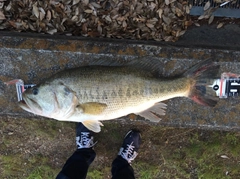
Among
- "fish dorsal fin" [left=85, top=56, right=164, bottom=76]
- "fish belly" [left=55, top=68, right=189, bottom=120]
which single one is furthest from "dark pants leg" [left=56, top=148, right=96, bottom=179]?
"fish dorsal fin" [left=85, top=56, right=164, bottom=76]

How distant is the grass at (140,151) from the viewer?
406 cm

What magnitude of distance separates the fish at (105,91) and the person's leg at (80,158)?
95cm

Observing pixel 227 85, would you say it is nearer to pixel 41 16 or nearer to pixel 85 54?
pixel 85 54

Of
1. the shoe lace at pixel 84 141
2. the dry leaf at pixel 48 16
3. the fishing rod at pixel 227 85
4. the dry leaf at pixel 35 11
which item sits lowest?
the shoe lace at pixel 84 141

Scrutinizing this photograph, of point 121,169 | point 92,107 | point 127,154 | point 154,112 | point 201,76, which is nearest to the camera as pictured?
point 92,107

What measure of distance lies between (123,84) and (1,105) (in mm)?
1506

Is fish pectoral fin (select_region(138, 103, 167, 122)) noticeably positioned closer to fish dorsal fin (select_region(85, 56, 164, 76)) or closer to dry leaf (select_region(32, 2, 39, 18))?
fish dorsal fin (select_region(85, 56, 164, 76))

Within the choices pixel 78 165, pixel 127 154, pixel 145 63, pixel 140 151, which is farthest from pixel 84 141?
pixel 145 63

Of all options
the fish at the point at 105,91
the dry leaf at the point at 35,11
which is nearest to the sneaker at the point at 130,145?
the fish at the point at 105,91

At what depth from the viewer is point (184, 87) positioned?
301 cm

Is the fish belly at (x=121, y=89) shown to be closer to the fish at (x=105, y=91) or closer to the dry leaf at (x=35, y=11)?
the fish at (x=105, y=91)

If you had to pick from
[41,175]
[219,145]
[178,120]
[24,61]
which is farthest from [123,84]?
[41,175]

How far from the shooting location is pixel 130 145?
157 inches

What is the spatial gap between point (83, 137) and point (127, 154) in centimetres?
64
